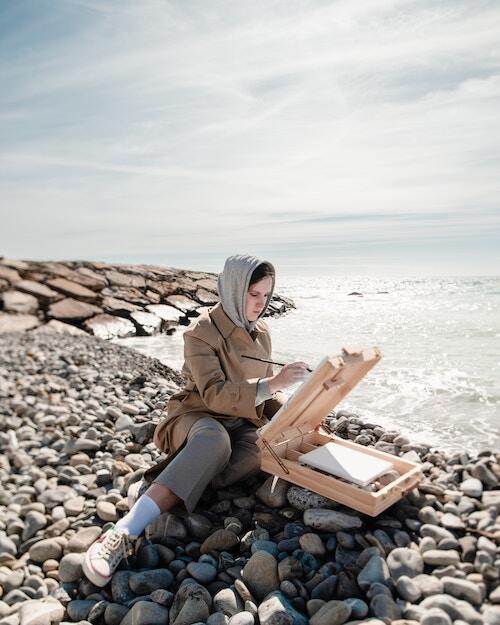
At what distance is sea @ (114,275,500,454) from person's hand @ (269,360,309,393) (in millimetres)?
373

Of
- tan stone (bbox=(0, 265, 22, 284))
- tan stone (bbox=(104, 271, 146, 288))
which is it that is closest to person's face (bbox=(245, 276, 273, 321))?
tan stone (bbox=(0, 265, 22, 284))

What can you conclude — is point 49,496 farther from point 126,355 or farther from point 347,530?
point 126,355

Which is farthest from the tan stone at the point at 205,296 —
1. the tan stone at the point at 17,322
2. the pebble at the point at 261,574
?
the pebble at the point at 261,574

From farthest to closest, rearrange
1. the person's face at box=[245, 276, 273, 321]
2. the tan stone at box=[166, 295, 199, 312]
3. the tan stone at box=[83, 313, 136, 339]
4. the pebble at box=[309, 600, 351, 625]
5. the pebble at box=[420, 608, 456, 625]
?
1. the tan stone at box=[166, 295, 199, 312]
2. the tan stone at box=[83, 313, 136, 339]
3. the person's face at box=[245, 276, 273, 321]
4. the pebble at box=[309, 600, 351, 625]
5. the pebble at box=[420, 608, 456, 625]

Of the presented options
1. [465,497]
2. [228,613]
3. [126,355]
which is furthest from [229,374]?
[126,355]

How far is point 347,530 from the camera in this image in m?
3.02

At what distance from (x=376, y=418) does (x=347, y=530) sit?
375 centimetres

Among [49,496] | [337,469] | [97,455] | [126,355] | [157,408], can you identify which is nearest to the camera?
[337,469]

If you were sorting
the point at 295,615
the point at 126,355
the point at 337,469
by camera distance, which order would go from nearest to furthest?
the point at 295,615
the point at 337,469
the point at 126,355

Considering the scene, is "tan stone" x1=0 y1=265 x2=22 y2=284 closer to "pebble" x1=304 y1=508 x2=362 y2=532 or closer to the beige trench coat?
the beige trench coat

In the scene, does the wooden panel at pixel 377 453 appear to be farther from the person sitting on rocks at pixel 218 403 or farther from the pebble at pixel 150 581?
the pebble at pixel 150 581

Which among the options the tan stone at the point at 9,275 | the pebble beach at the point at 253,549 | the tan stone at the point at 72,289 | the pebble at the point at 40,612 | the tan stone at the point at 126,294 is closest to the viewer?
the pebble beach at the point at 253,549

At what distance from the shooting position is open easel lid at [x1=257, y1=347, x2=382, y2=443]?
284 centimetres

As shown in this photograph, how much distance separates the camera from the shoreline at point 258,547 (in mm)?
2477
